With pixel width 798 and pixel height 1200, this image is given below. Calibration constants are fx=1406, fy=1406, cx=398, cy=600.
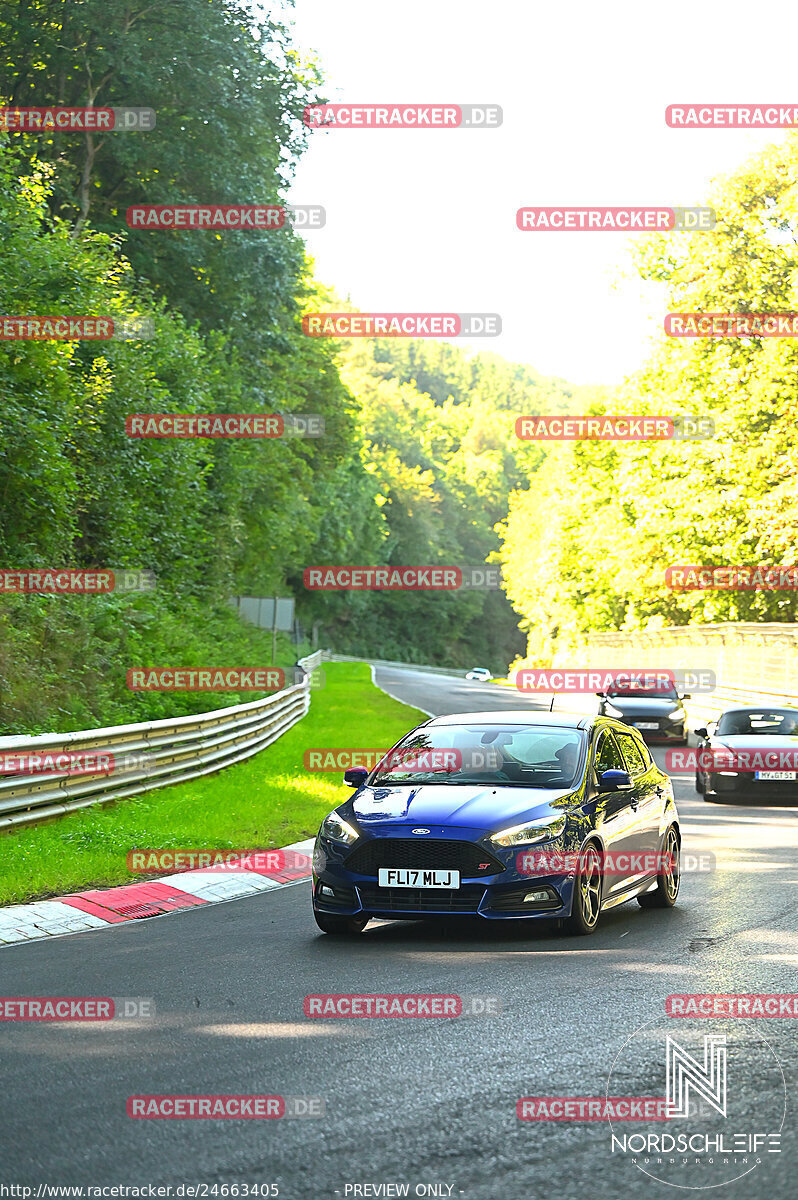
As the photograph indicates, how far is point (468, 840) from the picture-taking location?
887 cm

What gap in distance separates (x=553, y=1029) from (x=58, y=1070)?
224 centimetres

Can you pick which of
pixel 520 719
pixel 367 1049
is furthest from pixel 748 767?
pixel 367 1049

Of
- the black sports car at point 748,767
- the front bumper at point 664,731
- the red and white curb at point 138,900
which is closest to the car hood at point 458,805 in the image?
the red and white curb at point 138,900

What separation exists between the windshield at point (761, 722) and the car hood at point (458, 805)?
42.9 feet

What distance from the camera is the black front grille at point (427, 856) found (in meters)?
8.88

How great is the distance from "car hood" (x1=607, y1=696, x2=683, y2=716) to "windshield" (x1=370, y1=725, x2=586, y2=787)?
2140 centimetres

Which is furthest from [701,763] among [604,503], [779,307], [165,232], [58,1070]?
[604,503]

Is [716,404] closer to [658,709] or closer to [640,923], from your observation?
[658,709]

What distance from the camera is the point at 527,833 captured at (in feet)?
29.5

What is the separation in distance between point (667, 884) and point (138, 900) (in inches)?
Answer: 160

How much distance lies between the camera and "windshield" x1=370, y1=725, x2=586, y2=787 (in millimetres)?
9922

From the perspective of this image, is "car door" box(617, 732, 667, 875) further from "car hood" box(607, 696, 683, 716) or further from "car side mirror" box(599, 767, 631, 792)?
"car hood" box(607, 696, 683, 716)

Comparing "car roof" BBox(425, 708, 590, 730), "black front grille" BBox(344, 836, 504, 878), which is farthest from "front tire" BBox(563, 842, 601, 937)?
"car roof" BBox(425, 708, 590, 730)

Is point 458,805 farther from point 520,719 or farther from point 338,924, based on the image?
point 520,719
